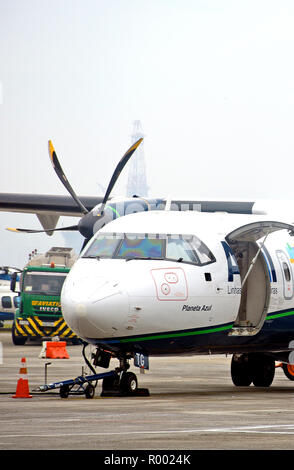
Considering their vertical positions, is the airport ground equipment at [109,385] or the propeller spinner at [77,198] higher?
the propeller spinner at [77,198]

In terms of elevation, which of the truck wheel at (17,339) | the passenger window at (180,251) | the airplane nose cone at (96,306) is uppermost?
the passenger window at (180,251)

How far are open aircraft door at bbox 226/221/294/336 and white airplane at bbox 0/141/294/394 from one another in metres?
0.02

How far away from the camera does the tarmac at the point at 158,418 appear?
34.8 ft

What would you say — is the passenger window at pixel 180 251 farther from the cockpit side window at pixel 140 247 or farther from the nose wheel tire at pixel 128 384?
the nose wheel tire at pixel 128 384

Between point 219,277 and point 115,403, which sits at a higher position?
point 219,277

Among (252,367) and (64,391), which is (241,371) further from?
(64,391)

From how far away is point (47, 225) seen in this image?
32.9 m

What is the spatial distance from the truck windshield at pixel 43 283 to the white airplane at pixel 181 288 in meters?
19.8

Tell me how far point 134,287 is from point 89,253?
1349mm

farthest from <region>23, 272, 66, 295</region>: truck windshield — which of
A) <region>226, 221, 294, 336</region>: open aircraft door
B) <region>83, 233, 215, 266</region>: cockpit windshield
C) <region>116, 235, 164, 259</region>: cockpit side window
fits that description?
<region>116, 235, 164, 259</region>: cockpit side window

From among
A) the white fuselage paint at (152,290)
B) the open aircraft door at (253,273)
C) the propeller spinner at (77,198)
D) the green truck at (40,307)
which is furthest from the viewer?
the green truck at (40,307)

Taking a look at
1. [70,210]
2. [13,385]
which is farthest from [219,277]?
[70,210]

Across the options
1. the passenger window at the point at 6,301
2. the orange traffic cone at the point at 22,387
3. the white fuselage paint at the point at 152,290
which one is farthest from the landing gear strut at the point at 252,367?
the passenger window at the point at 6,301
